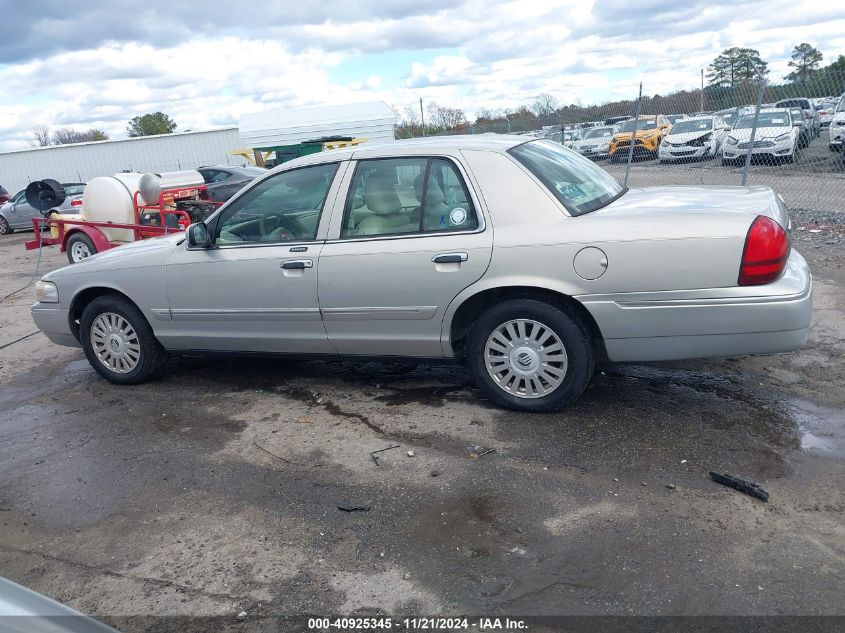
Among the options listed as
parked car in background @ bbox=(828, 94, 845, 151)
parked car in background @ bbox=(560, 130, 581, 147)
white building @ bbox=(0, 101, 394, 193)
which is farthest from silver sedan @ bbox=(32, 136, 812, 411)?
white building @ bbox=(0, 101, 394, 193)

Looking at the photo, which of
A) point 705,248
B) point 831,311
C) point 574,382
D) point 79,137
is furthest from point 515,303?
point 79,137

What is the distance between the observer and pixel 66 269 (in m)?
5.95

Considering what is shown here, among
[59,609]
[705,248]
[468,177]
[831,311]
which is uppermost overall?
[468,177]

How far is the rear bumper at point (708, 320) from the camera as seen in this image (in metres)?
4.10

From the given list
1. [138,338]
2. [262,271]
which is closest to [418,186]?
[262,271]

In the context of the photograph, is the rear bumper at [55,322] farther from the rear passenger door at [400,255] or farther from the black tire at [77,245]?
the black tire at [77,245]

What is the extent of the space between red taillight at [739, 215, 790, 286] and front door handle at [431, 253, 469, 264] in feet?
5.02

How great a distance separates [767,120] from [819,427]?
42.4 feet

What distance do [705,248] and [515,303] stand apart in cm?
110

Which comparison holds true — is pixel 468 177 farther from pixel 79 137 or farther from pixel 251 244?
pixel 79 137

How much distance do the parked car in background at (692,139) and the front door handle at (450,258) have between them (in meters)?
13.2

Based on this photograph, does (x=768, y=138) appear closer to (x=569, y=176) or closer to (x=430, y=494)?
(x=569, y=176)

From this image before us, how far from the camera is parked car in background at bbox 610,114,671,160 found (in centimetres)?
1839

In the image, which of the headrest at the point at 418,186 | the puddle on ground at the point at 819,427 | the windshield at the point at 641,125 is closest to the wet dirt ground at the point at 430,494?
the puddle on ground at the point at 819,427
